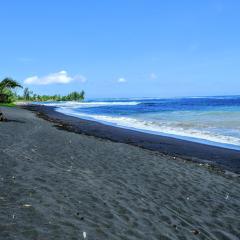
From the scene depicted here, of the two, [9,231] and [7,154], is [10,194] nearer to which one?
[9,231]

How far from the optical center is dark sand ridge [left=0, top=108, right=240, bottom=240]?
814 centimetres

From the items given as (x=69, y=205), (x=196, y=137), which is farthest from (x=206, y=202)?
(x=196, y=137)

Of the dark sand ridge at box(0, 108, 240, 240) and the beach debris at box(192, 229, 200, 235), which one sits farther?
the beach debris at box(192, 229, 200, 235)

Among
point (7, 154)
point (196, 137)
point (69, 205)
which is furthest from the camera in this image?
point (196, 137)

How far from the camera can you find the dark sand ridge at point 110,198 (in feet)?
26.7

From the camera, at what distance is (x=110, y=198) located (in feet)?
34.5

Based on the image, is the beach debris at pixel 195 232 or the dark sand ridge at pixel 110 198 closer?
the dark sand ridge at pixel 110 198

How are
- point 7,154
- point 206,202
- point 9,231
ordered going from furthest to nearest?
1. point 7,154
2. point 206,202
3. point 9,231

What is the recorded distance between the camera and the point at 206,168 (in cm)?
1723

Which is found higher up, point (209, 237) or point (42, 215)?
point (42, 215)

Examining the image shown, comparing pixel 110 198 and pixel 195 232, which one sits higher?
pixel 110 198

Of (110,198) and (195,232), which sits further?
(110,198)

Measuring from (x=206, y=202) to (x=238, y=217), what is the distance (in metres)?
1.28

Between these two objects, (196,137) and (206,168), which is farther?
(196,137)
